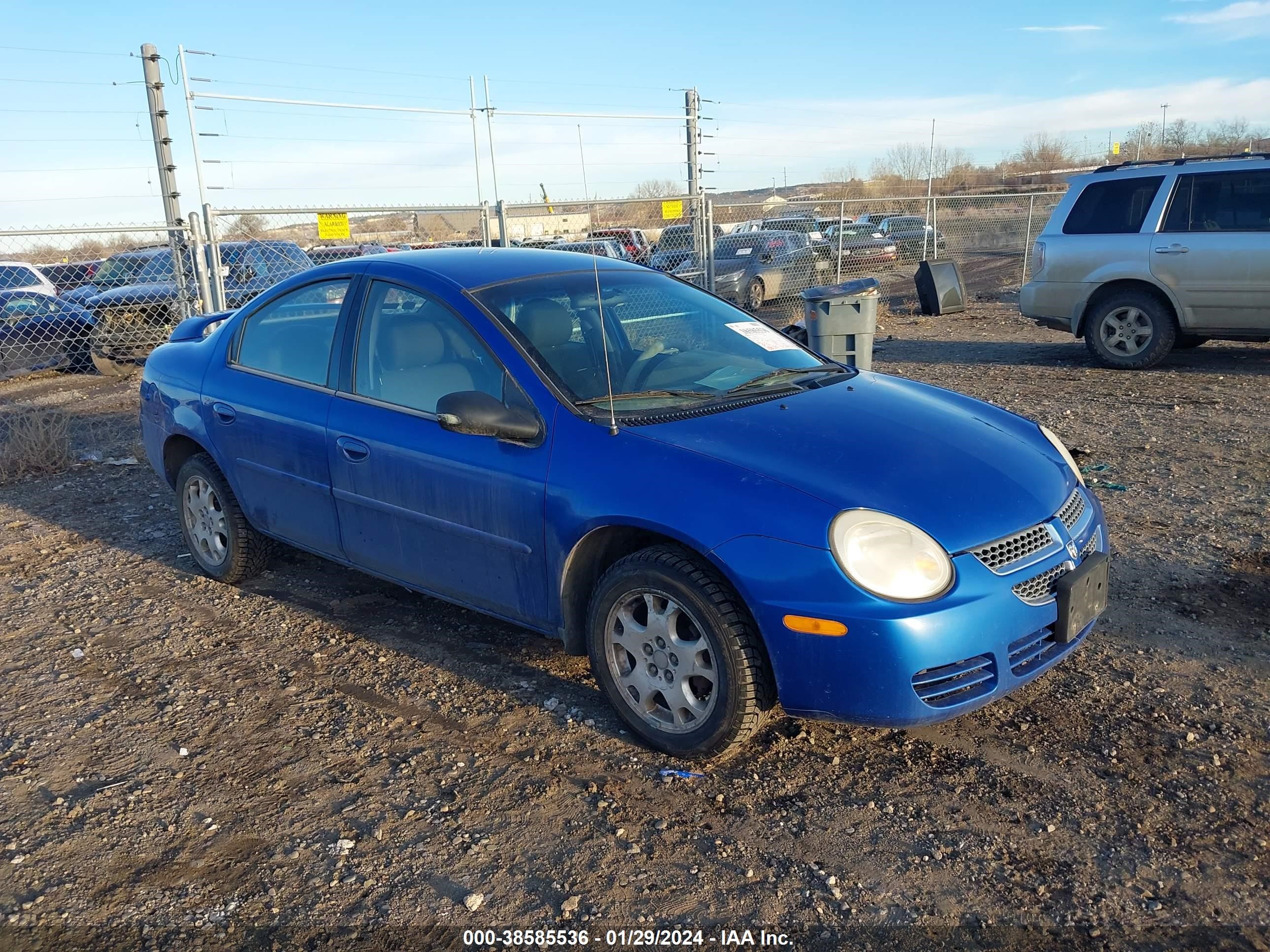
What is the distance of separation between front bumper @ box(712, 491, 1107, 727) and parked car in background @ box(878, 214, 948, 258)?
18.9 metres

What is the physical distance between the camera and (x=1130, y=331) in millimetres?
9953

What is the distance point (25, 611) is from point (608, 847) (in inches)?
144

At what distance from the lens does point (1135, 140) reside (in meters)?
43.0

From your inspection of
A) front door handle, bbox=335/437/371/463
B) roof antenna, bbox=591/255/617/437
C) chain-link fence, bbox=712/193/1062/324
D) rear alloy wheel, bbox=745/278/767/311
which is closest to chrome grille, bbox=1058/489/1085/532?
roof antenna, bbox=591/255/617/437

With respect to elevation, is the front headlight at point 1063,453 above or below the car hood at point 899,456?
below

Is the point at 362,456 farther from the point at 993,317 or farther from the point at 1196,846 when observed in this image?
the point at 993,317

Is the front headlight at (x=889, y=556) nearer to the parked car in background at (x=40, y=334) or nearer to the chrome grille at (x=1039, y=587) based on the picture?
the chrome grille at (x=1039, y=587)

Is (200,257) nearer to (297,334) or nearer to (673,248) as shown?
(673,248)

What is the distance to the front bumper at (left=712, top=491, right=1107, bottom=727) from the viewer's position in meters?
2.88

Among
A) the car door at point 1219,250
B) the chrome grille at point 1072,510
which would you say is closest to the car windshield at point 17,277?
the car door at point 1219,250

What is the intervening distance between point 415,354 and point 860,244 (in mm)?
16200

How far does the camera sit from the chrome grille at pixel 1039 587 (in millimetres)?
3074

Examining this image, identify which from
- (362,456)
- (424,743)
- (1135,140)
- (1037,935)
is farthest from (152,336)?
(1135,140)

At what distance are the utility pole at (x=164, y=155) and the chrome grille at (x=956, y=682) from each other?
10717mm
